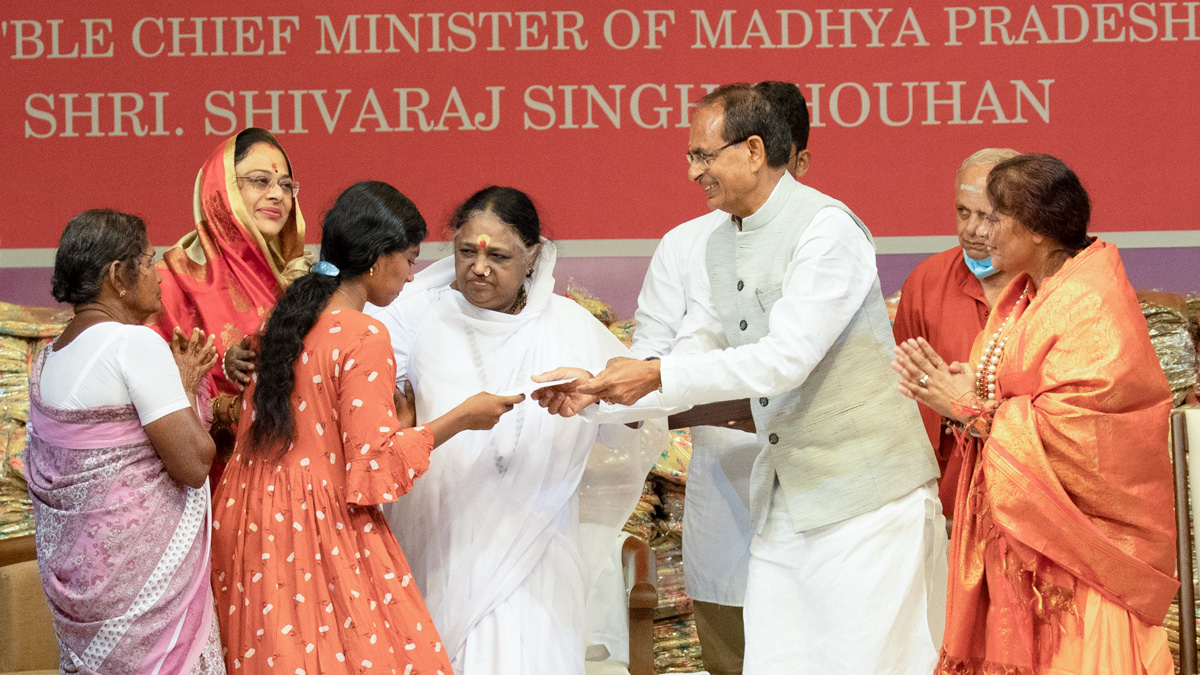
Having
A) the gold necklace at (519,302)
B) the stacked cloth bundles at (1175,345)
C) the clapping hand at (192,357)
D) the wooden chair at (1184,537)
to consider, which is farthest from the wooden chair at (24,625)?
the stacked cloth bundles at (1175,345)

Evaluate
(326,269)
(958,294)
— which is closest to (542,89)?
(958,294)

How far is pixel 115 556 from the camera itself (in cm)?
242

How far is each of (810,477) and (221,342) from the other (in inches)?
60.0

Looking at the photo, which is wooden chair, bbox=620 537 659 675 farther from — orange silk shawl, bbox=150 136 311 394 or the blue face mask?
the blue face mask

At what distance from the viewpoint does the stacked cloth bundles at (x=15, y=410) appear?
3654mm

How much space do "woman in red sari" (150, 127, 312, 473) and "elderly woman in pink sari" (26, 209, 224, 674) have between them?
0.62 meters

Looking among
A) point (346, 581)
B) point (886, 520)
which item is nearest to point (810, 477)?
point (886, 520)

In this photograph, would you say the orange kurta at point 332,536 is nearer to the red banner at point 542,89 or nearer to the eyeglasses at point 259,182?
the eyeglasses at point 259,182

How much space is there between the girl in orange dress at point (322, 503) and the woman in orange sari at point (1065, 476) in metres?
1.04

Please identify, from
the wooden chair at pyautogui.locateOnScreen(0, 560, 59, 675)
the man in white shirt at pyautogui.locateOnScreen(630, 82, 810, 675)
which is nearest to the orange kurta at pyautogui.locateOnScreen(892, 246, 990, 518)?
the man in white shirt at pyautogui.locateOnScreen(630, 82, 810, 675)

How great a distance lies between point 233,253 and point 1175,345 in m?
2.94

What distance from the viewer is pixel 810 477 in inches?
106

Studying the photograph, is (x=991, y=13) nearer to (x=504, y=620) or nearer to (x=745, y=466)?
(x=745, y=466)

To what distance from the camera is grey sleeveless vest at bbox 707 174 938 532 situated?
2.68 meters
